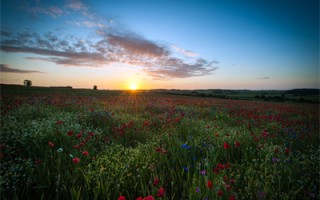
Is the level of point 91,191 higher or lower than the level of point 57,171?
lower

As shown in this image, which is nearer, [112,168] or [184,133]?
[112,168]

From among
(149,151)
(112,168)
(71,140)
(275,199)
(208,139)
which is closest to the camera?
(275,199)

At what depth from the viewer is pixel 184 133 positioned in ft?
15.6

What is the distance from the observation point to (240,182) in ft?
7.43

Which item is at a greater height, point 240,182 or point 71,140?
point 71,140

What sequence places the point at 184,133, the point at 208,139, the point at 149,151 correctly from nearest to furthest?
the point at 149,151 < the point at 208,139 < the point at 184,133

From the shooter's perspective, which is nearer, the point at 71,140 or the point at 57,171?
the point at 57,171

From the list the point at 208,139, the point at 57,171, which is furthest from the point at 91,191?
the point at 208,139

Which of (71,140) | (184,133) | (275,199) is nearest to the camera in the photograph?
(275,199)

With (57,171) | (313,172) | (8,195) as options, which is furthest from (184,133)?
(8,195)

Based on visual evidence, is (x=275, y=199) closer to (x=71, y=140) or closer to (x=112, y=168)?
(x=112, y=168)

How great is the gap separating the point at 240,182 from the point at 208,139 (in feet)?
5.47

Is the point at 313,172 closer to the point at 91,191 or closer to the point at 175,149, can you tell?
the point at 175,149

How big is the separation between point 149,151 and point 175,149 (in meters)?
0.59
